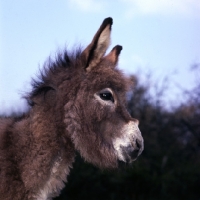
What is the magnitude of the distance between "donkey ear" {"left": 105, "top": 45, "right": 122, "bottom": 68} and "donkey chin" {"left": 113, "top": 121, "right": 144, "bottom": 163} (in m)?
0.86

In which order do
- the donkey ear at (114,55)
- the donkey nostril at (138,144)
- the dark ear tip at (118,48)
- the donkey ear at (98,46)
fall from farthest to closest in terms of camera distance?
the dark ear tip at (118,48)
the donkey ear at (114,55)
the donkey ear at (98,46)
the donkey nostril at (138,144)

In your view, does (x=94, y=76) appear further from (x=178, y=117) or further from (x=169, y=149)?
(x=178, y=117)

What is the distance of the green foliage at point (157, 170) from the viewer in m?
12.3

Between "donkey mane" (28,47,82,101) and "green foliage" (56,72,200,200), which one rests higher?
"donkey mane" (28,47,82,101)

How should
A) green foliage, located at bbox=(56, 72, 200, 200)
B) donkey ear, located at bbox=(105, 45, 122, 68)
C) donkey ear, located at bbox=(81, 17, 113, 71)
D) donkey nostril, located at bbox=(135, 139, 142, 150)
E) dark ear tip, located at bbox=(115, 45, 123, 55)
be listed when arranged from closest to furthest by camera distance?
donkey nostril, located at bbox=(135, 139, 142, 150)
donkey ear, located at bbox=(81, 17, 113, 71)
donkey ear, located at bbox=(105, 45, 122, 68)
dark ear tip, located at bbox=(115, 45, 123, 55)
green foliage, located at bbox=(56, 72, 200, 200)

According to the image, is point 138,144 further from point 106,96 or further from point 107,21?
point 107,21

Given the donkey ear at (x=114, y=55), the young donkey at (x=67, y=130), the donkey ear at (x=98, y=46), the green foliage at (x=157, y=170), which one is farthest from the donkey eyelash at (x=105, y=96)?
the green foliage at (x=157, y=170)

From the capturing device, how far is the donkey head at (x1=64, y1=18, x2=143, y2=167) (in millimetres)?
→ 5277

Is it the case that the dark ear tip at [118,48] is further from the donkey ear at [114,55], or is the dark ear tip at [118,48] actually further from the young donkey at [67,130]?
the young donkey at [67,130]

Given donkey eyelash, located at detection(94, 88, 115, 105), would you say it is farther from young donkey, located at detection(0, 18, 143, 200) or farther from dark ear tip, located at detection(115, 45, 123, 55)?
dark ear tip, located at detection(115, 45, 123, 55)

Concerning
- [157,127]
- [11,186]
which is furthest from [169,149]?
[11,186]

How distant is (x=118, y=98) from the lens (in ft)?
18.0

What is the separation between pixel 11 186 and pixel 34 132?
0.55m

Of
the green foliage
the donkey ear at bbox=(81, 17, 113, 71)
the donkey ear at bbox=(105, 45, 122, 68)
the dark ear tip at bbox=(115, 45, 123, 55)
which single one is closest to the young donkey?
the donkey ear at bbox=(81, 17, 113, 71)
